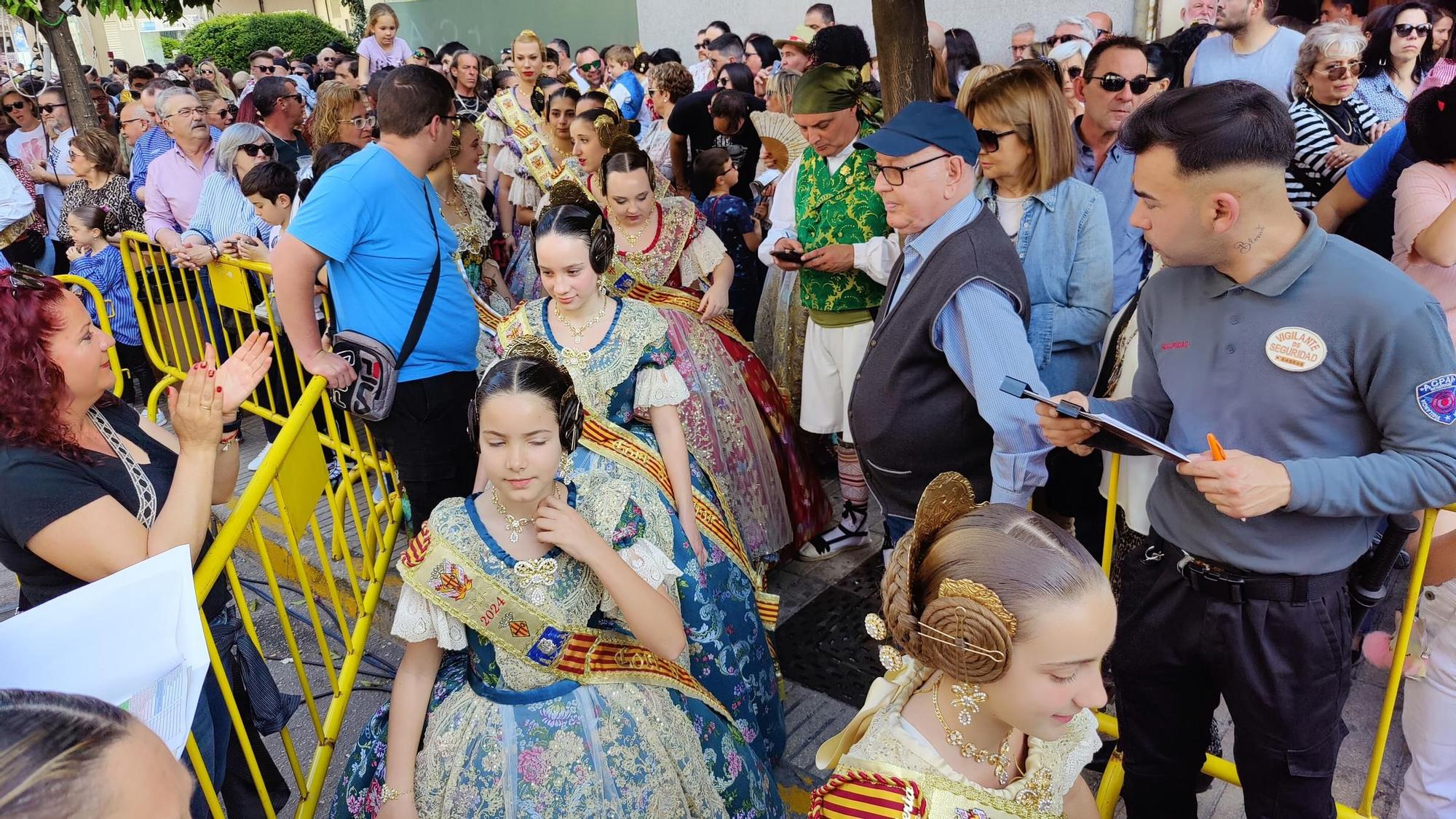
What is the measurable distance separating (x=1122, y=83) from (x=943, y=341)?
186 cm

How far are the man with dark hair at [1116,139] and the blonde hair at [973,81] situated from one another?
1.55 ft

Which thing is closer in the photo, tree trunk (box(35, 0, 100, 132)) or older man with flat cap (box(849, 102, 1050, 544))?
older man with flat cap (box(849, 102, 1050, 544))

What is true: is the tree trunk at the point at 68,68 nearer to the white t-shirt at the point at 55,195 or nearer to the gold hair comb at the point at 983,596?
the white t-shirt at the point at 55,195

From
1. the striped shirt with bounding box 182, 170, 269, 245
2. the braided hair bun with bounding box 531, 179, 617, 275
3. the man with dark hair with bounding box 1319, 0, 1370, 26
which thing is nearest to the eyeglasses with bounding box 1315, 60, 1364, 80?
the man with dark hair with bounding box 1319, 0, 1370, 26

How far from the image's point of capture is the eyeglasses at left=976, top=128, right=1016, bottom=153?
3.05 meters

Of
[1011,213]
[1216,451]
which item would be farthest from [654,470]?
[1216,451]

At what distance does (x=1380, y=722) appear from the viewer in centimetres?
241

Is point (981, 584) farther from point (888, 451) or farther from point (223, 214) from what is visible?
point (223, 214)

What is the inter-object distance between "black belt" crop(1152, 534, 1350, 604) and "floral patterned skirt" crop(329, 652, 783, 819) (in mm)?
1203

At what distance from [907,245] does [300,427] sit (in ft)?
6.07

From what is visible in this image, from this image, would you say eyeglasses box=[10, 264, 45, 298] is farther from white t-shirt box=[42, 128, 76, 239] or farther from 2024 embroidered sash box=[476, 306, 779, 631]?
white t-shirt box=[42, 128, 76, 239]

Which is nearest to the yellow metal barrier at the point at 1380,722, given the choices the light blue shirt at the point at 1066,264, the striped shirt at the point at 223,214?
the light blue shirt at the point at 1066,264

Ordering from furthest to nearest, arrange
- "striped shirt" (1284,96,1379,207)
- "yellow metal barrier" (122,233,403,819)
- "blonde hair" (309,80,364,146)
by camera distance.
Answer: "blonde hair" (309,80,364,146)
"striped shirt" (1284,96,1379,207)
"yellow metal barrier" (122,233,403,819)

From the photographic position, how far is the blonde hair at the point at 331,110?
572 cm
